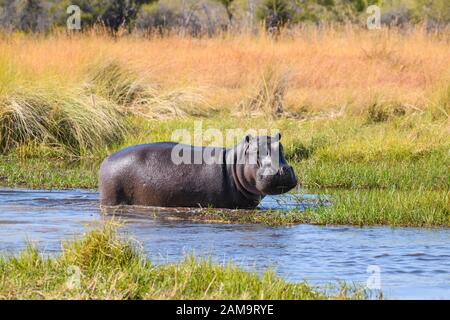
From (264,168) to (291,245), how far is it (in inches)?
50.9

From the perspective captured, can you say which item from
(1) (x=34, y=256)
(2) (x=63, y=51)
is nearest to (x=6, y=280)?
(1) (x=34, y=256)

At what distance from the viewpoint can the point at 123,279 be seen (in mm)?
5395

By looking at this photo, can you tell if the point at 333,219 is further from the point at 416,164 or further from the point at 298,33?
the point at 298,33

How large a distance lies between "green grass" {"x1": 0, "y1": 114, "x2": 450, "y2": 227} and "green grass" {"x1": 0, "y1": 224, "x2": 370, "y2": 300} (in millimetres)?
2482

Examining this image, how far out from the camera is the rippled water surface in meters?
6.26

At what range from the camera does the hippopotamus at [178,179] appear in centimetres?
887

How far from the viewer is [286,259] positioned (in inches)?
267

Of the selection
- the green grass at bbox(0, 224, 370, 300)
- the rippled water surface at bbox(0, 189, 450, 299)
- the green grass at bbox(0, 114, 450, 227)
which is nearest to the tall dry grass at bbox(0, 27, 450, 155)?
the green grass at bbox(0, 114, 450, 227)

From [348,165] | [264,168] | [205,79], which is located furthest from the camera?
[205,79]

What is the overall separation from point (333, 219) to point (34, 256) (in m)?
2.96

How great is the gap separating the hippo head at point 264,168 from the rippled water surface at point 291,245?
454 mm

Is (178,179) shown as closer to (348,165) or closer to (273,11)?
(348,165)

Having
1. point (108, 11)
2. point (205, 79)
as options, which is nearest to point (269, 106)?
point (205, 79)

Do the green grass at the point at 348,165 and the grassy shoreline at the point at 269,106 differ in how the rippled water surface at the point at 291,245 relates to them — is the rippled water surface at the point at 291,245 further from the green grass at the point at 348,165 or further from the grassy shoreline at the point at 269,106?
the grassy shoreline at the point at 269,106
